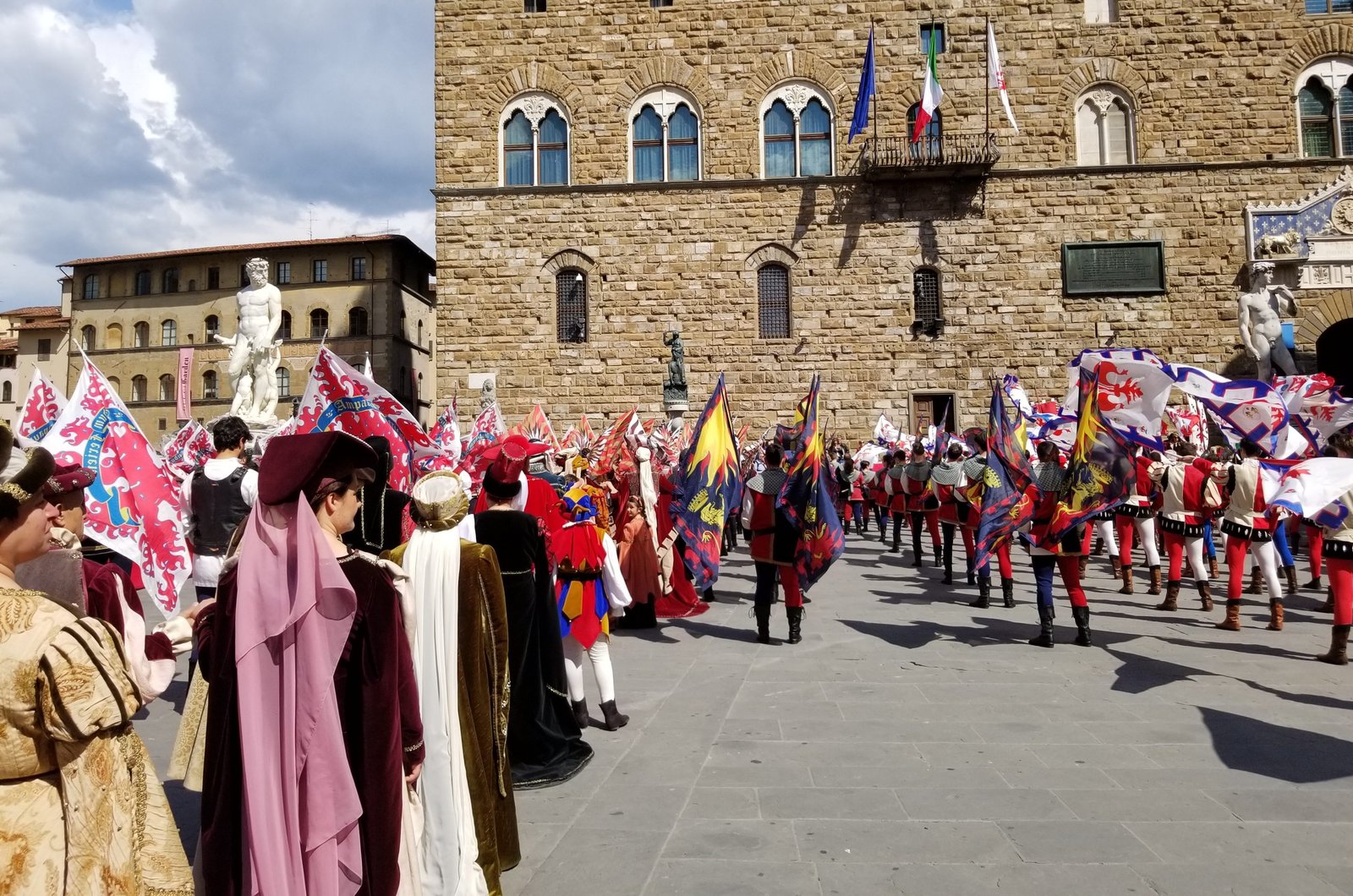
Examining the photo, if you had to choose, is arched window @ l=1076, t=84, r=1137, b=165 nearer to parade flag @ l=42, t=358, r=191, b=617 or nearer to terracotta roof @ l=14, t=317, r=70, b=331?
parade flag @ l=42, t=358, r=191, b=617

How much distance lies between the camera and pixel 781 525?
817 centimetres

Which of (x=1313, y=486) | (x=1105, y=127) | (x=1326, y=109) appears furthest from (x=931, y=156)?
(x=1313, y=486)

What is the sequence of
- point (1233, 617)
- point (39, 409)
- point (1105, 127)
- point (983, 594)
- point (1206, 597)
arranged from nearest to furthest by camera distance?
1. point (39, 409)
2. point (1233, 617)
3. point (1206, 597)
4. point (983, 594)
5. point (1105, 127)

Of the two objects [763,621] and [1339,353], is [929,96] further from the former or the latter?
[763,621]

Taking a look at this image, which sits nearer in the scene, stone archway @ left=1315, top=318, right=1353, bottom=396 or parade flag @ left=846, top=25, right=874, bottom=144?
parade flag @ left=846, top=25, right=874, bottom=144

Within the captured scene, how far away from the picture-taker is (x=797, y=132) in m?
22.5

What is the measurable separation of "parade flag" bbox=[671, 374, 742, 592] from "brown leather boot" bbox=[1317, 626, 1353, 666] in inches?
207

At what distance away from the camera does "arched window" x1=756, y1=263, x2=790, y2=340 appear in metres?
22.6

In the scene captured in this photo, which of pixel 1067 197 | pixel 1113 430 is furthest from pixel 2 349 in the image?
pixel 1113 430

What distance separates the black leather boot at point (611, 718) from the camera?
553 cm

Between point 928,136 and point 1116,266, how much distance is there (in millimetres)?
5920

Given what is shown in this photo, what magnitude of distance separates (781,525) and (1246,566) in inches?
351

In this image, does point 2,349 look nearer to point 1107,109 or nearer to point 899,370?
point 899,370

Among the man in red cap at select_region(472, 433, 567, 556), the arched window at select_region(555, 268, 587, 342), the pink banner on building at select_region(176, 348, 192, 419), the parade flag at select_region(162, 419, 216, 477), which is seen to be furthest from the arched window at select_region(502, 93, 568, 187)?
the man in red cap at select_region(472, 433, 567, 556)
